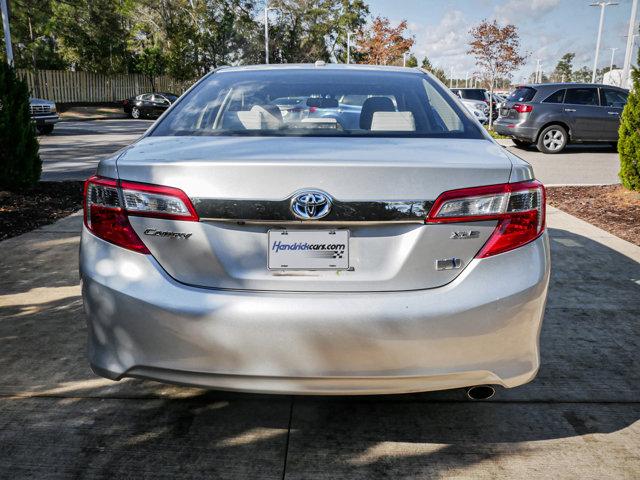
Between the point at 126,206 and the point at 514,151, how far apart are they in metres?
15.0

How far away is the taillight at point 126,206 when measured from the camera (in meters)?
2.22

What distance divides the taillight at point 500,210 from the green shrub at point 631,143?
7.35m

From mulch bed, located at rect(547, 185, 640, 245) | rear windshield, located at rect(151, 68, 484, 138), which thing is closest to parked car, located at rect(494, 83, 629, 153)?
mulch bed, located at rect(547, 185, 640, 245)

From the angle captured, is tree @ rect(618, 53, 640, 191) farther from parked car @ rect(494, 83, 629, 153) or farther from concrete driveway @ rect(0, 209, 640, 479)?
parked car @ rect(494, 83, 629, 153)

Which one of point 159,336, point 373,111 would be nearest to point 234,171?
point 159,336

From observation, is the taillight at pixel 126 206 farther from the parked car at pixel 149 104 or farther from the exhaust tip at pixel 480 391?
the parked car at pixel 149 104

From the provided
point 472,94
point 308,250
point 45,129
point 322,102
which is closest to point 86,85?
point 45,129

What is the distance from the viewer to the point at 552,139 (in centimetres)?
1582

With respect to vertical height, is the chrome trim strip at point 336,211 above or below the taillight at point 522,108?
below

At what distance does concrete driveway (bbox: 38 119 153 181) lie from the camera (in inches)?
457

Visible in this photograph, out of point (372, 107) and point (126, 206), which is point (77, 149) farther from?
point (126, 206)

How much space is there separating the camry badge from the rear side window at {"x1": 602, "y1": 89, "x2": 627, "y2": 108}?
1597 cm

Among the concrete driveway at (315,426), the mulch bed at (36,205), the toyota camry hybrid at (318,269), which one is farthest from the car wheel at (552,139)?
the toyota camry hybrid at (318,269)

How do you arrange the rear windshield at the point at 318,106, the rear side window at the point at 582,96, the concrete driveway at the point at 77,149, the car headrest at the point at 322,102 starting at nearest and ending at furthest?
the rear windshield at the point at 318,106 < the car headrest at the point at 322,102 < the concrete driveway at the point at 77,149 < the rear side window at the point at 582,96
